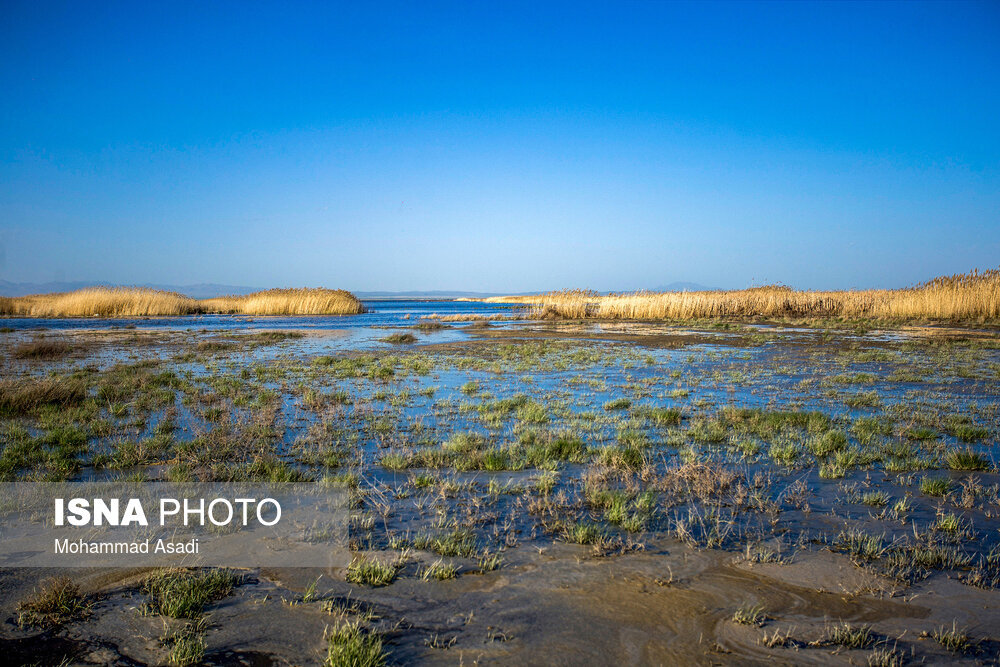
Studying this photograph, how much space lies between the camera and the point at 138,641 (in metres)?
3.44

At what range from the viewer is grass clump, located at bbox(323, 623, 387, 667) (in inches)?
123

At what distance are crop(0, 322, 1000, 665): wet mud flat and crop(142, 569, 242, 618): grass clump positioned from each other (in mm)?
17

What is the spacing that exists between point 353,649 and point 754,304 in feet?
159

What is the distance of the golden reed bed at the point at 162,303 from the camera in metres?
46.1

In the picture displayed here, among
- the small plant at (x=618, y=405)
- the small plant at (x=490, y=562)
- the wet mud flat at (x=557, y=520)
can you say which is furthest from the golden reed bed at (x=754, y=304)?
the small plant at (x=490, y=562)

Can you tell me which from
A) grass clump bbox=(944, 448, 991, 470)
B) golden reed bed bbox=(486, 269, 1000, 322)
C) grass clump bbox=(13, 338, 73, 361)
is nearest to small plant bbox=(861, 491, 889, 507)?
grass clump bbox=(944, 448, 991, 470)

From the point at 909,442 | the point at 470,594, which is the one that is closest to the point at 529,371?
the point at 909,442

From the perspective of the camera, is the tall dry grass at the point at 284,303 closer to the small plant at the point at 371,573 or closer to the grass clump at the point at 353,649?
the small plant at the point at 371,573

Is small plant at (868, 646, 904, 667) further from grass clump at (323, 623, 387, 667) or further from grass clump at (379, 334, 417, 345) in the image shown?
grass clump at (379, 334, 417, 345)

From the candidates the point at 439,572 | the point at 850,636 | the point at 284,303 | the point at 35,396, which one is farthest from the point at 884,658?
the point at 284,303

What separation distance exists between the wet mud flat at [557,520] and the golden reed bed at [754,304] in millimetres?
28050

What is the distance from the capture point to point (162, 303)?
5047 cm

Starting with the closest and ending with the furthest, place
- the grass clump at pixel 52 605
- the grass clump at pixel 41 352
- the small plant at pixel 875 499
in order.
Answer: the grass clump at pixel 52 605, the small plant at pixel 875 499, the grass clump at pixel 41 352

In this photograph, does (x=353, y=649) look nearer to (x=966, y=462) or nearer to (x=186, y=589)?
(x=186, y=589)
